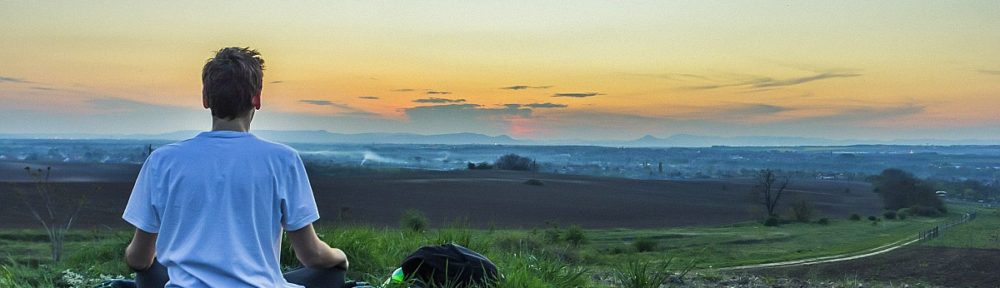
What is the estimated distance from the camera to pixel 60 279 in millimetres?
6922

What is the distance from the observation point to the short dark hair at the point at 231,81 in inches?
105

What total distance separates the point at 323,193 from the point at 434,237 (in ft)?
314

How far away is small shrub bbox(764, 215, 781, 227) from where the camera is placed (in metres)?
102

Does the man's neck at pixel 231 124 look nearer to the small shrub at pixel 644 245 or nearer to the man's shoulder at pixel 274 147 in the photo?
the man's shoulder at pixel 274 147

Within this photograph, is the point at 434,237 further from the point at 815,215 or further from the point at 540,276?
the point at 815,215

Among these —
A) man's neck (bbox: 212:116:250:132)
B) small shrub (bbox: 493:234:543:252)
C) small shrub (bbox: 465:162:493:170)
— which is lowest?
small shrub (bbox: 465:162:493:170)

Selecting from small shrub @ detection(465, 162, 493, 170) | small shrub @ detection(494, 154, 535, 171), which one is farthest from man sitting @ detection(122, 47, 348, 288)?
small shrub @ detection(494, 154, 535, 171)

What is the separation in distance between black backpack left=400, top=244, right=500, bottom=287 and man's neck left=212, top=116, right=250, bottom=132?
312 centimetres

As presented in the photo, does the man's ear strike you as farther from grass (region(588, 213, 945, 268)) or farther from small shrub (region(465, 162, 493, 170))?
small shrub (region(465, 162, 493, 170))

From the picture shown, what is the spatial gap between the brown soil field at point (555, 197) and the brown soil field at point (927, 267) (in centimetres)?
3281

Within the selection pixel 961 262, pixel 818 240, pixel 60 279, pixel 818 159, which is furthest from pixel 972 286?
pixel 818 159

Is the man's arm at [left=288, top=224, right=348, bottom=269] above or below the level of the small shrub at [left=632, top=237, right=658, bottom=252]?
above

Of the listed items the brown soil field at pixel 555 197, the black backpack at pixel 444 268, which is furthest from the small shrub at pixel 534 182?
the black backpack at pixel 444 268

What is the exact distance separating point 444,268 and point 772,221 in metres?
103
